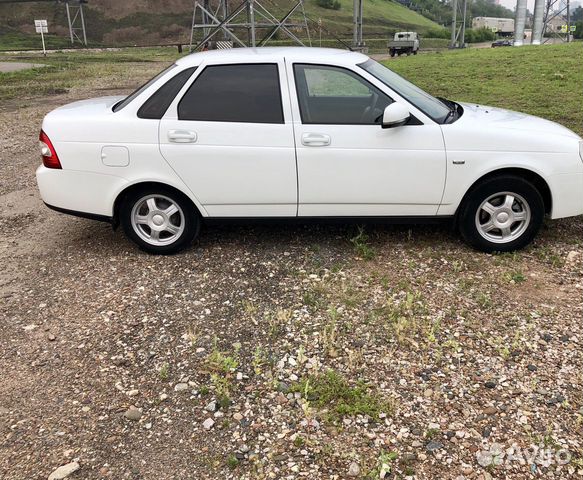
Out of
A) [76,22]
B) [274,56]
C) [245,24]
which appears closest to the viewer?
[274,56]

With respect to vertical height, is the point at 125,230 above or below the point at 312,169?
below

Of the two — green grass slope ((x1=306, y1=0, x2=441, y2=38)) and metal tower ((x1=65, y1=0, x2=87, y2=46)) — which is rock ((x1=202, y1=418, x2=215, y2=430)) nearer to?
metal tower ((x1=65, y1=0, x2=87, y2=46))

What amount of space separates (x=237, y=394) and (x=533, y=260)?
9.87 feet

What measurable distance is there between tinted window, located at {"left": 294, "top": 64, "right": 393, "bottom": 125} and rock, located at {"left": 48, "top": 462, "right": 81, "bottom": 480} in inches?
122

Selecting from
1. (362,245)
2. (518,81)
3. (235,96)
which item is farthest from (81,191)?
(518,81)

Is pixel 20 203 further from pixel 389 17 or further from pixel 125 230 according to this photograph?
pixel 389 17

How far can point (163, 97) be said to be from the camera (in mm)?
4699

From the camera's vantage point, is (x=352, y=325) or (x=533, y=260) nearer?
(x=352, y=325)

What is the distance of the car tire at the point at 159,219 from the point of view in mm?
4816

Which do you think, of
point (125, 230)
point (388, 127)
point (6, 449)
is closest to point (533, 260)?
point (388, 127)

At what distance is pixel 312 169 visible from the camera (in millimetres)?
4605

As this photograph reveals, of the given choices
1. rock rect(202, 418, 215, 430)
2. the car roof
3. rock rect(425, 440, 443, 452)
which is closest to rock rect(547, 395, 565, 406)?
rock rect(425, 440, 443, 452)

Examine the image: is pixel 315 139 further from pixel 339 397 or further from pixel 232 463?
pixel 232 463

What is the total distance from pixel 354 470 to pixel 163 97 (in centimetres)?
346
